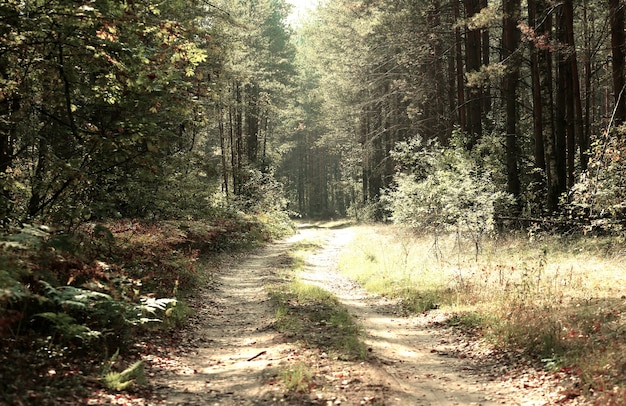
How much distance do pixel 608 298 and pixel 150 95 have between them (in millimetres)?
9169

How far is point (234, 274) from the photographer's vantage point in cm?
1500

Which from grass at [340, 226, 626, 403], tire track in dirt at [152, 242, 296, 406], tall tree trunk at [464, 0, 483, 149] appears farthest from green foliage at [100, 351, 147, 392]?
tall tree trunk at [464, 0, 483, 149]

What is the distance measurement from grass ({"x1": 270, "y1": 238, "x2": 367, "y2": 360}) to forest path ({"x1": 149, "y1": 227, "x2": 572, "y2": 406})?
22 cm

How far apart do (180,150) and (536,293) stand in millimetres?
15120

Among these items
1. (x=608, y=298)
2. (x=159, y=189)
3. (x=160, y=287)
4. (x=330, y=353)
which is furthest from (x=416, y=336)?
(x=159, y=189)

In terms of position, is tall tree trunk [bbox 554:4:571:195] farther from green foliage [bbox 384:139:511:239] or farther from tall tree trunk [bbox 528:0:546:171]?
green foliage [bbox 384:139:511:239]

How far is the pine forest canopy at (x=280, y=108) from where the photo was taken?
24.1ft

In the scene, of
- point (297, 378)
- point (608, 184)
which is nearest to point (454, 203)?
point (608, 184)

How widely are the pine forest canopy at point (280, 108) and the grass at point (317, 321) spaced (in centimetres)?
376

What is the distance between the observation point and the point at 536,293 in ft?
27.5

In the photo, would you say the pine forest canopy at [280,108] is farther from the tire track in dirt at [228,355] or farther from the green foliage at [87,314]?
the tire track in dirt at [228,355]

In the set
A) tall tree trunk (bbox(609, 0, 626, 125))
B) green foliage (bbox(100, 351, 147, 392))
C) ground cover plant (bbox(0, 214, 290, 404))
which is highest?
tall tree trunk (bbox(609, 0, 626, 125))

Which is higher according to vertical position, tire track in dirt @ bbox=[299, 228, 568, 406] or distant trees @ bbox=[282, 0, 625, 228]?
distant trees @ bbox=[282, 0, 625, 228]

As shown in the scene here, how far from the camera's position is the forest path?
5.46m
